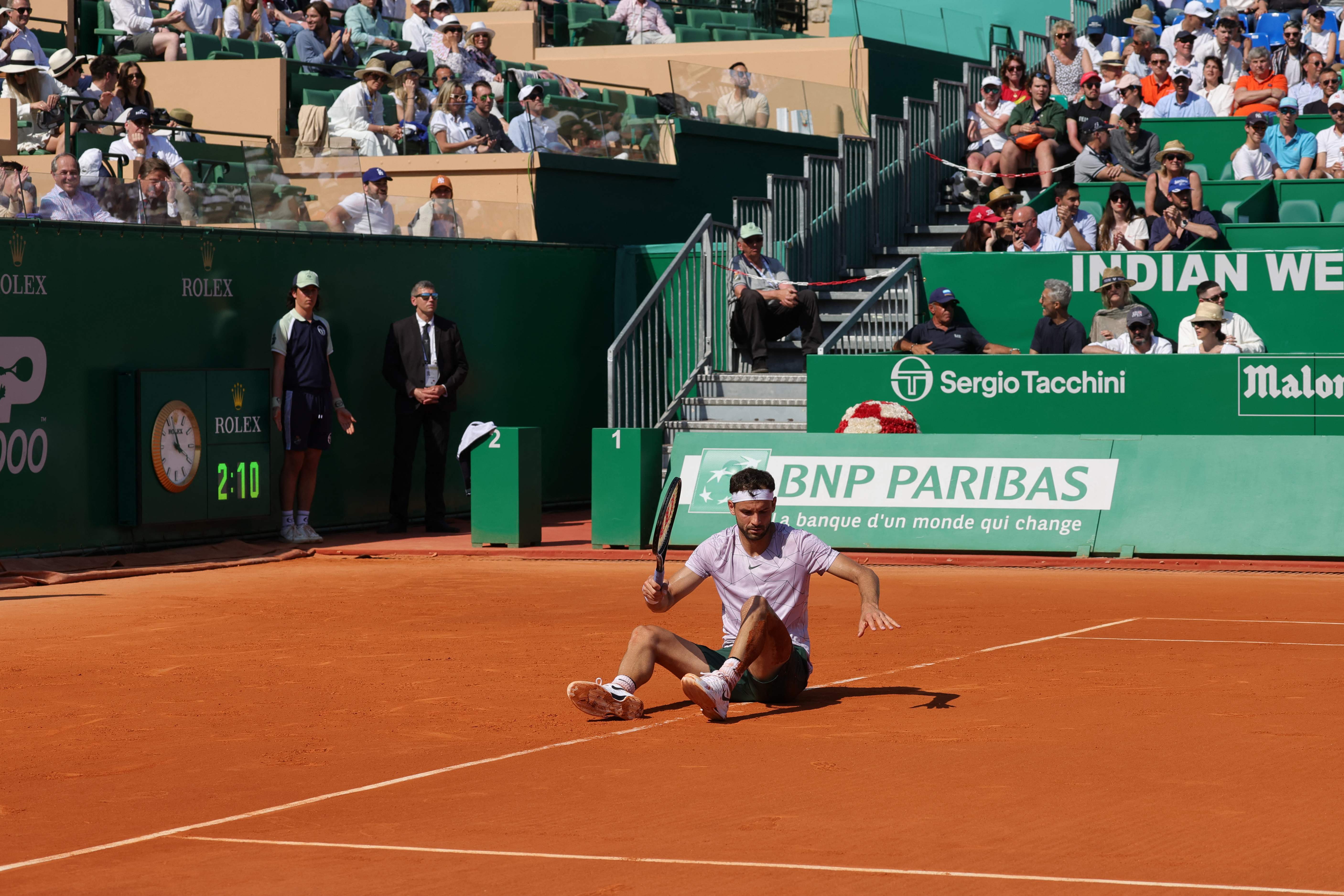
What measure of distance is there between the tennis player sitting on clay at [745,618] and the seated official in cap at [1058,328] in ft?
34.1

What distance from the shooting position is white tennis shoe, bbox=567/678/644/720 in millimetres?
8500

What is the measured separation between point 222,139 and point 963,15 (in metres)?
14.2

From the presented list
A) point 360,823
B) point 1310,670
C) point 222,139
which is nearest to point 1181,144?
point 222,139

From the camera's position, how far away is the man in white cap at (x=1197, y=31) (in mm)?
27828

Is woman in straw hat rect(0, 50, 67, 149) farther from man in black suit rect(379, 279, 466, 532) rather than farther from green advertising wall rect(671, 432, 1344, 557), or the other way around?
green advertising wall rect(671, 432, 1344, 557)

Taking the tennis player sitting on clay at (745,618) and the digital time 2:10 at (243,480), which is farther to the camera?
the digital time 2:10 at (243,480)

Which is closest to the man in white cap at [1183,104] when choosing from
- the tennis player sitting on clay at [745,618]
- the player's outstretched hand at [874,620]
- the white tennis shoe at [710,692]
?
the tennis player sitting on clay at [745,618]

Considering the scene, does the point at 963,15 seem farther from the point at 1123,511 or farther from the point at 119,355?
the point at 119,355

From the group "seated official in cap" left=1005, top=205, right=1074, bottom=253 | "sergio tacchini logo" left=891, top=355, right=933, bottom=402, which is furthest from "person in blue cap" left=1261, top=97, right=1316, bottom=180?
"sergio tacchini logo" left=891, top=355, right=933, bottom=402

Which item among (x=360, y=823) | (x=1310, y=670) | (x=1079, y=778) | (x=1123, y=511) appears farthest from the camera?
(x=1123, y=511)

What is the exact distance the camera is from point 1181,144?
75.2 feet

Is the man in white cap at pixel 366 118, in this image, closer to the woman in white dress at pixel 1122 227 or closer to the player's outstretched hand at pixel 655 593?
the woman in white dress at pixel 1122 227

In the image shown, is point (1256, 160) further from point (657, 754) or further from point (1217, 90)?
point (657, 754)

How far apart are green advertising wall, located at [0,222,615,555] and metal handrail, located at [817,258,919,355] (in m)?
3.45
